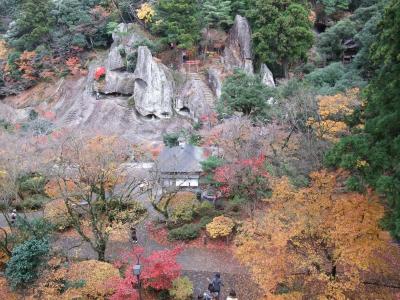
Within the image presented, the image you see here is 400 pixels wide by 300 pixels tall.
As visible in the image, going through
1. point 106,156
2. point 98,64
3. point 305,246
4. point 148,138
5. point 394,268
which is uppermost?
point 305,246

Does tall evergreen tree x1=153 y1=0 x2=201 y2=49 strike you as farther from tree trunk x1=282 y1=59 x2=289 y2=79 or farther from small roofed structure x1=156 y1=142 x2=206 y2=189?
small roofed structure x1=156 y1=142 x2=206 y2=189

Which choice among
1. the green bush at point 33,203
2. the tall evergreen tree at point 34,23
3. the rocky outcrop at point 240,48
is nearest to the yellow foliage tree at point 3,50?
the tall evergreen tree at point 34,23

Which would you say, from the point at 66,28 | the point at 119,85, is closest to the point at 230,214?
the point at 119,85

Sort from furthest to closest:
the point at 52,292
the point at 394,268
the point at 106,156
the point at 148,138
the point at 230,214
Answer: the point at 148,138
the point at 230,214
the point at 106,156
the point at 394,268
the point at 52,292

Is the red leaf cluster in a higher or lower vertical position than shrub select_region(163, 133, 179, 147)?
higher

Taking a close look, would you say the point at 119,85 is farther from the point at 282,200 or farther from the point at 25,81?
the point at 282,200

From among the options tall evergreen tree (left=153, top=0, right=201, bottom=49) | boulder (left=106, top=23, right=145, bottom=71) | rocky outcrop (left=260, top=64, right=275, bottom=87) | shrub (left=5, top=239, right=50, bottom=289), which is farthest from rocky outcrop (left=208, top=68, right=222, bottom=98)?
shrub (left=5, top=239, right=50, bottom=289)
